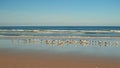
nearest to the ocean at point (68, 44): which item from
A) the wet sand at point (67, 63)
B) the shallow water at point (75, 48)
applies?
the shallow water at point (75, 48)

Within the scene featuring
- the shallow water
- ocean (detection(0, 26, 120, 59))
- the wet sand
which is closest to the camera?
the wet sand

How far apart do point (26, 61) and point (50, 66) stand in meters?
1.39

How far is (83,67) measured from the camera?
916 centimetres

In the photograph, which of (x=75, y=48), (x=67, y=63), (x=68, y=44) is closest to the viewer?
(x=67, y=63)

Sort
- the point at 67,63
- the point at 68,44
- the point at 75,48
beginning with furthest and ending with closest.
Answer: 1. the point at 68,44
2. the point at 75,48
3. the point at 67,63

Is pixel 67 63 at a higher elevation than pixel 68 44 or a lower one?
higher

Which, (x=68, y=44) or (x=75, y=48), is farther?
(x=68, y=44)

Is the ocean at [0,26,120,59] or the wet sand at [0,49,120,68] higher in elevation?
the wet sand at [0,49,120,68]

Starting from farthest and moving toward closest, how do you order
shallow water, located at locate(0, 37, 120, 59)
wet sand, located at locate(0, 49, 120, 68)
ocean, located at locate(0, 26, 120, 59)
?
ocean, located at locate(0, 26, 120, 59)
shallow water, located at locate(0, 37, 120, 59)
wet sand, located at locate(0, 49, 120, 68)

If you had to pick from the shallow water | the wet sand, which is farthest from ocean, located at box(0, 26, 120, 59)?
the wet sand

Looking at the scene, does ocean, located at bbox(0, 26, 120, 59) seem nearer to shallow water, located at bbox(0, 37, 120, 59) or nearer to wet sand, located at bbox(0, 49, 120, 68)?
shallow water, located at bbox(0, 37, 120, 59)

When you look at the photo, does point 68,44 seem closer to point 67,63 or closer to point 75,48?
point 75,48

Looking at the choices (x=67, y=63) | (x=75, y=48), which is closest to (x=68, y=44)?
(x=75, y=48)

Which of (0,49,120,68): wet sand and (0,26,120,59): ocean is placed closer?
(0,49,120,68): wet sand
